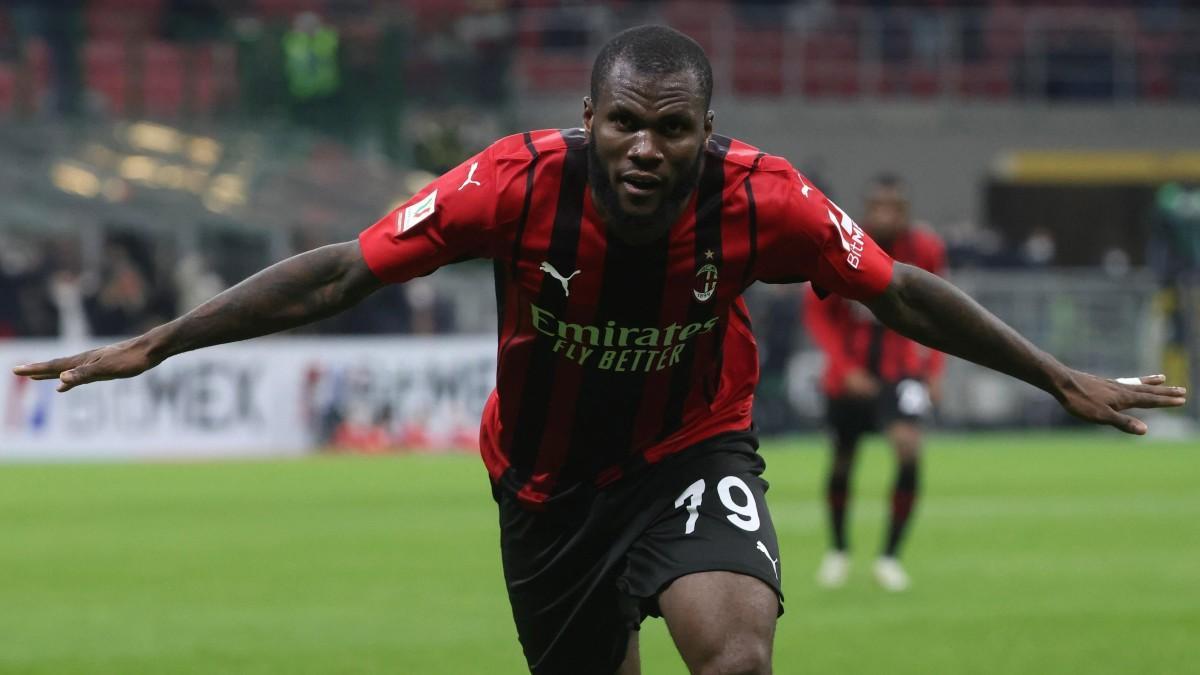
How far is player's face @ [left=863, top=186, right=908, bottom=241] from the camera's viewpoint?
10.9 meters

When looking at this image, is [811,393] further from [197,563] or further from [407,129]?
[197,563]

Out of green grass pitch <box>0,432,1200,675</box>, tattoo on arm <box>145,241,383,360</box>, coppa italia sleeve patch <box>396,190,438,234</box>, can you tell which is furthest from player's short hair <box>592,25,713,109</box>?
green grass pitch <box>0,432,1200,675</box>

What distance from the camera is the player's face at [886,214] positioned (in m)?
10.9

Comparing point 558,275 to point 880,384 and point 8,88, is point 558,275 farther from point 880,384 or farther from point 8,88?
point 8,88

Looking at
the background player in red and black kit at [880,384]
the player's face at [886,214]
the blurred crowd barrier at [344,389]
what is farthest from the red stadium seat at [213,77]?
the player's face at [886,214]

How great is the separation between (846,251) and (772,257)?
0.18m

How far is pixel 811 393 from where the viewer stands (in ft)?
77.4

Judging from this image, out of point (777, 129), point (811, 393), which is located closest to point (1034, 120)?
point (777, 129)

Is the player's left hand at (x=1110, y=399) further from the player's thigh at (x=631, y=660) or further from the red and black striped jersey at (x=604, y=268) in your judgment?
the player's thigh at (x=631, y=660)

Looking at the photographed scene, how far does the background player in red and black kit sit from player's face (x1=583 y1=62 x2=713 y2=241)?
6.11 m

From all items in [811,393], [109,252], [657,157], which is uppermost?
[657,157]

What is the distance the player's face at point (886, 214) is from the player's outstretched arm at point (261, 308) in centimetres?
630

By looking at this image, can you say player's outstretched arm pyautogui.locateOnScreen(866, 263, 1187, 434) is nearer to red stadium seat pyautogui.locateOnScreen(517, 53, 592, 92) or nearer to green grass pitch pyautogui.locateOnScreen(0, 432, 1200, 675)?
green grass pitch pyautogui.locateOnScreen(0, 432, 1200, 675)

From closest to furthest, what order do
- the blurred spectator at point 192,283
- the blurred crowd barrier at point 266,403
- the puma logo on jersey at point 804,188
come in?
the puma logo on jersey at point 804,188
the blurred crowd barrier at point 266,403
the blurred spectator at point 192,283
